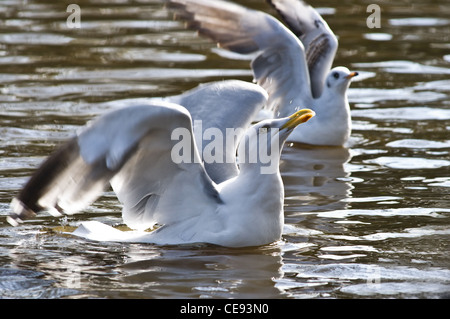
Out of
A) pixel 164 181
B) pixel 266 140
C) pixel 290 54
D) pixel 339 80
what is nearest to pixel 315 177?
pixel 290 54

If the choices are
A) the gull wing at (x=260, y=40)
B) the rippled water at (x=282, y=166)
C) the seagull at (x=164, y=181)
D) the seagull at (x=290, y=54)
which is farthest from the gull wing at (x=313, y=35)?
the seagull at (x=164, y=181)

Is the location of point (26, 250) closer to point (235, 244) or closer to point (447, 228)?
point (235, 244)

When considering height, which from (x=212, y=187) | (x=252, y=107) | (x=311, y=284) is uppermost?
(x=252, y=107)

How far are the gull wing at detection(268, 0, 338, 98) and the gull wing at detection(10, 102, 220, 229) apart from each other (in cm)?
417

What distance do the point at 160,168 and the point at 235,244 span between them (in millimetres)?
755

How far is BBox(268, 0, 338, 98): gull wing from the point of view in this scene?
33.6ft

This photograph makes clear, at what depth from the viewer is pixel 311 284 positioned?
5.85 m

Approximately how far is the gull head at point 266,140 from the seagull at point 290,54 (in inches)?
101

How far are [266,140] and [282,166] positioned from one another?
2.60 m

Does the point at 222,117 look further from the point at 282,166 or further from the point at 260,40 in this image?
the point at 260,40

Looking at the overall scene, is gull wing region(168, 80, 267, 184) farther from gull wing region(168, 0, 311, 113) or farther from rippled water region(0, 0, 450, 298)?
gull wing region(168, 0, 311, 113)

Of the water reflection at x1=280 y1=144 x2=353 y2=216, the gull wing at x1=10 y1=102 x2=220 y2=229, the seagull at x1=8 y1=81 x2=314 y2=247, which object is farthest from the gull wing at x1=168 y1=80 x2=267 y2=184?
the water reflection at x1=280 y1=144 x2=353 y2=216

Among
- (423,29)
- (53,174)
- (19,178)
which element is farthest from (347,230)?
(423,29)

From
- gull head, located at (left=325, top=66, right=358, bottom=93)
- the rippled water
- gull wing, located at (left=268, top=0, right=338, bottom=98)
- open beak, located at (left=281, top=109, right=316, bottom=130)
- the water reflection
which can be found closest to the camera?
the rippled water
